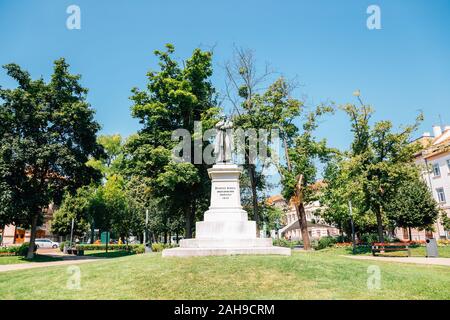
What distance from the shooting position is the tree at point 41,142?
21.1m

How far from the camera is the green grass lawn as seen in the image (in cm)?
741

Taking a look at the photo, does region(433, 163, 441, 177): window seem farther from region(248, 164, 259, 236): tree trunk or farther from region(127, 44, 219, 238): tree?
region(127, 44, 219, 238): tree

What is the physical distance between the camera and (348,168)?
1049 inches

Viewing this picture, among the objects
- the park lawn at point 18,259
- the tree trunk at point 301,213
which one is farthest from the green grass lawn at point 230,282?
the tree trunk at point 301,213

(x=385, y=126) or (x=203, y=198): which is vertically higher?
(x=385, y=126)

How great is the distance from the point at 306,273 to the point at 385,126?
70.7 feet

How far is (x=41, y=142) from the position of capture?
22797 millimetres

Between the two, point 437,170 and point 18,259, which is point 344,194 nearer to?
point 437,170

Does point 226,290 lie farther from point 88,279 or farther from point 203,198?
point 203,198

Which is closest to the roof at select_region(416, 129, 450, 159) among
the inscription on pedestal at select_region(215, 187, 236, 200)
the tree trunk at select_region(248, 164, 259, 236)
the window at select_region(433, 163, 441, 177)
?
the window at select_region(433, 163, 441, 177)

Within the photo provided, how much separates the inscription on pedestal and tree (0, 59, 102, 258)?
13857 mm
